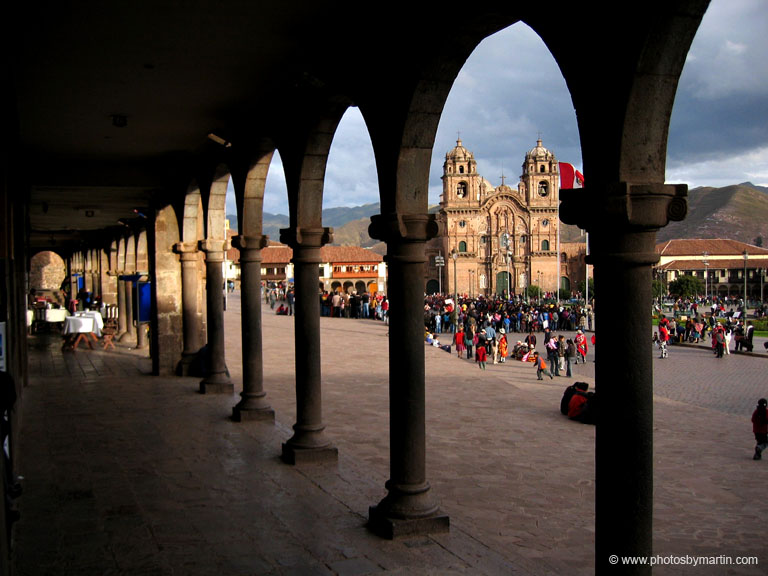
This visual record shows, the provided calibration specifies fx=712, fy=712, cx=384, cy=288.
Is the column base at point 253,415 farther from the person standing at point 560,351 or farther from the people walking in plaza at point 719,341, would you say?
the people walking in plaza at point 719,341

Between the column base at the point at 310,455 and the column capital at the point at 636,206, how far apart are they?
497 cm

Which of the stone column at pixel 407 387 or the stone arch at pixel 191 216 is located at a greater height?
the stone arch at pixel 191 216

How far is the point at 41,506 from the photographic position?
6.02 m

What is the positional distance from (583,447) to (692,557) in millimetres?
3793

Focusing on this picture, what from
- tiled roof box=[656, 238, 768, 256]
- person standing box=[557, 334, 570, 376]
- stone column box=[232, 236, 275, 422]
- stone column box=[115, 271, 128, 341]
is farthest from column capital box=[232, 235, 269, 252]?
tiled roof box=[656, 238, 768, 256]

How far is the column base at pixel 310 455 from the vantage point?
7312 mm

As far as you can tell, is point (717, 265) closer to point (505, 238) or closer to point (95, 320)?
point (505, 238)

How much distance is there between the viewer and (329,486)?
6.67 m

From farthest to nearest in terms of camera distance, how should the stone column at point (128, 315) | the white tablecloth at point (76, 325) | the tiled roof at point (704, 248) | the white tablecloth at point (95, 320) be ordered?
the tiled roof at point (704, 248)
the stone column at point (128, 315)
the white tablecloth at point (95, 320)
the white tablecloth at point (76, 325)

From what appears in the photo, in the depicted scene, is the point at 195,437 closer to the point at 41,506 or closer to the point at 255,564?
the point at 41,506

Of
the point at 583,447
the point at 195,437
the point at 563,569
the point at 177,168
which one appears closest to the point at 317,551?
the point at 563,569

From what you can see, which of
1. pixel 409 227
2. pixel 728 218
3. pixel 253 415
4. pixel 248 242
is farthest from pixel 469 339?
pixel 728 218

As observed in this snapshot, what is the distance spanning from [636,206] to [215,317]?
9481 millimetres

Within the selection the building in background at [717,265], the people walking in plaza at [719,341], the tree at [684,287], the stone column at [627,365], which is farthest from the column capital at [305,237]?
the building in background at [717,265]
